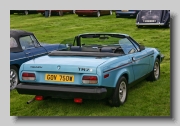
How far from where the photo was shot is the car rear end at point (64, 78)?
5297mm

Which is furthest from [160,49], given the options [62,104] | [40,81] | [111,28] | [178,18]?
[40,81]

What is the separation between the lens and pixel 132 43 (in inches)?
261

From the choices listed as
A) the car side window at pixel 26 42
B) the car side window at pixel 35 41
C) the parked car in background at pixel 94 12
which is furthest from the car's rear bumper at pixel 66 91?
the car side window at pixel 35 41

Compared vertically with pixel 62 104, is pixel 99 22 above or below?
above

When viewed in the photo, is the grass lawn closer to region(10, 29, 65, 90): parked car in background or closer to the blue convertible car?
region(10, 29, 65, 90): parked car in background

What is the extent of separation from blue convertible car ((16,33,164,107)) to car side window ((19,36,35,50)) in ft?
4.04

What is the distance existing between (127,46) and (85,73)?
4.59ft

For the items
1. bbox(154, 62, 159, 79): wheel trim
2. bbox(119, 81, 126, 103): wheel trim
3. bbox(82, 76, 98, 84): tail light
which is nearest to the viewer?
bbox(82, 76, 98, 84): tail light

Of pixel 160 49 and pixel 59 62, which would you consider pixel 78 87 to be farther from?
pixel 160 49

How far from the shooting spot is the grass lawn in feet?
19.3

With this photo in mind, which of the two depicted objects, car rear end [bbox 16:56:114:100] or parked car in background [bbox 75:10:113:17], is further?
parked car in background [bbox 75:10:113:17]

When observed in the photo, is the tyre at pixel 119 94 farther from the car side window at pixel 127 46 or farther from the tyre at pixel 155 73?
the tyre at pixel 155 73

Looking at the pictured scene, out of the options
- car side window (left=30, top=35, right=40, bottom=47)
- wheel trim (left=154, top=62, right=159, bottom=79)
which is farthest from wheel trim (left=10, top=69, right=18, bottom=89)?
wheel trim (left=154, top=62, right=159, bottom=79)

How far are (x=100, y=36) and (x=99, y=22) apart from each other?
4.97 ft
